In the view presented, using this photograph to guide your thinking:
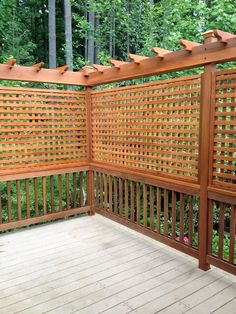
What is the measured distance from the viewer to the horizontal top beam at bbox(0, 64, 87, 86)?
3398 mm

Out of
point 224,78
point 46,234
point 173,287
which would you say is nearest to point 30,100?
point 46,234

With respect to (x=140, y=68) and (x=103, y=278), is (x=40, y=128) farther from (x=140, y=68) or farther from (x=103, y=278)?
(x=103, y=278)

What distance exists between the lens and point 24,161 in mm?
3797

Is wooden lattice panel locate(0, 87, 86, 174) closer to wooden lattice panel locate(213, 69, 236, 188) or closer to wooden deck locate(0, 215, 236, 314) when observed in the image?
wooden deck locate(0, 215, 236, 314)

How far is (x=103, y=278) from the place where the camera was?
103 inches

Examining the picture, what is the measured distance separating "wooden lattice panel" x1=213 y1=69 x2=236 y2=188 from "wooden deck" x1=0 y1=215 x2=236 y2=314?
2.95ft

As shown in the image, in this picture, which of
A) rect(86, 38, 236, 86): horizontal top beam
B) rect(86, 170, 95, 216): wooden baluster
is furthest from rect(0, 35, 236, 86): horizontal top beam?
rect(86, 170, 95, 216): wooden baluster

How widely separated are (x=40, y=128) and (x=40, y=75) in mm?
665

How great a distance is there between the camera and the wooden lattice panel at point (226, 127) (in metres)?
2.43

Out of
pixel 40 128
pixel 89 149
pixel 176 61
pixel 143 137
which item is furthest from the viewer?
pixel 89 149

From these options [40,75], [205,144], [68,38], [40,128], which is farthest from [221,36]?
[68,38]

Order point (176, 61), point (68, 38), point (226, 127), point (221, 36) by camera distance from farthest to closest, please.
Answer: point (68, 38) < point (176, 61) < point (226, 127) < point (221, 36)

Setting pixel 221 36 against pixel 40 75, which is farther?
pixel 40 75

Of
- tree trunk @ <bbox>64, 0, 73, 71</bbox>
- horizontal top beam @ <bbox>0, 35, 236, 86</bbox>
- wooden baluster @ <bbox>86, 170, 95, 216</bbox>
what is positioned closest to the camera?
horizontal top beam @ <bbox>0, 35, 236, 86</bbox>
